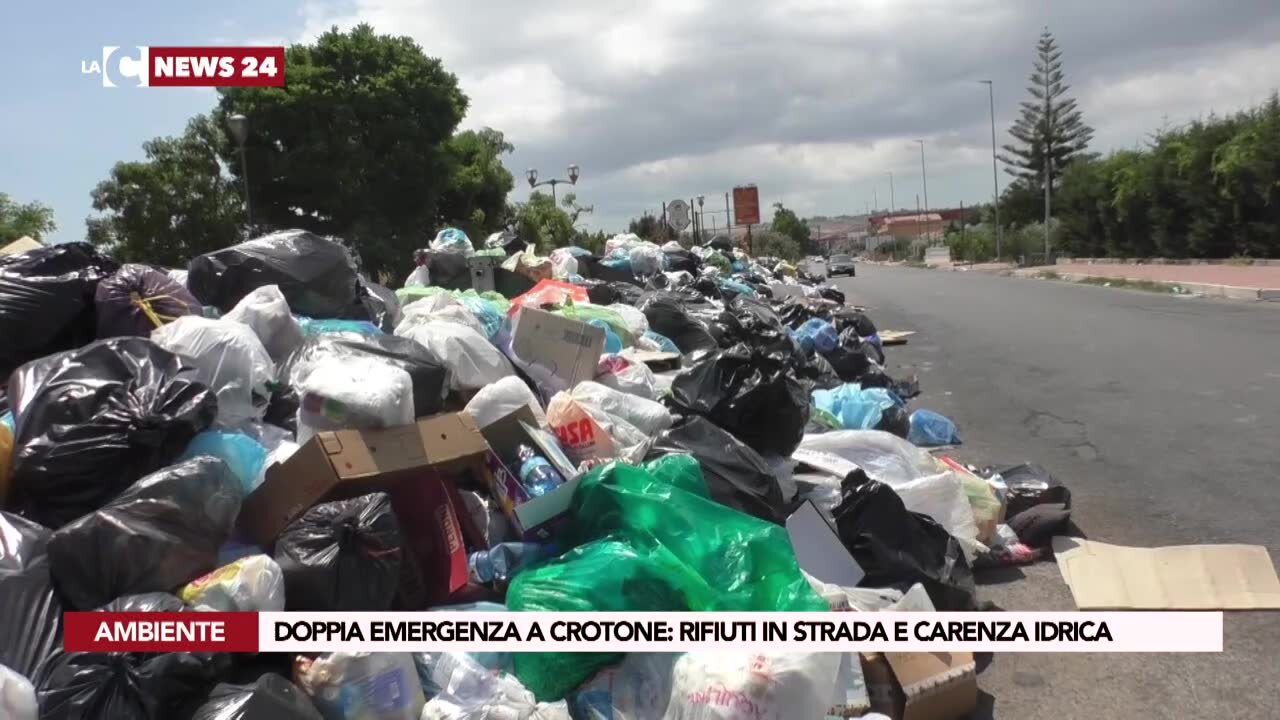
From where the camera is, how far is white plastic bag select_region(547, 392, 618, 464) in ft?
12.1

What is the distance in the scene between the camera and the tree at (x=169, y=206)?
15.4 meters

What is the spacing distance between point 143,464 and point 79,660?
80 cm

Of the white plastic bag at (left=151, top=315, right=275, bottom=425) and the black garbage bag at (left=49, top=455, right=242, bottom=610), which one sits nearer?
the black garbage bag at (left=49, top=455, right=242, bottom=610)

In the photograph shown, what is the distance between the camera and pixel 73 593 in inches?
95.6

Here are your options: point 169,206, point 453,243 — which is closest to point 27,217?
point 169,206

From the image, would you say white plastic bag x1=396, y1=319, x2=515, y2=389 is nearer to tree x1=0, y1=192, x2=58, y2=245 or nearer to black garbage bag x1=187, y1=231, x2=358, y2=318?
black garbage bag x1=187, y1=231, x2=358, y2=318

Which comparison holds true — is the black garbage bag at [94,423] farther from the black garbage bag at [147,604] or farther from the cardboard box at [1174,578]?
the cardboard box at [1174,578]

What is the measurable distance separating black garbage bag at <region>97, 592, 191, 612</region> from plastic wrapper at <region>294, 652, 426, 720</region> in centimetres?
34

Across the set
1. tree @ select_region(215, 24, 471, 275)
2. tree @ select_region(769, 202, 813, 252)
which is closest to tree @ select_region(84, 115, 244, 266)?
tree @ select_region(215, 24, 471, 275)

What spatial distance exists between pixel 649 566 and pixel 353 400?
1.14 m

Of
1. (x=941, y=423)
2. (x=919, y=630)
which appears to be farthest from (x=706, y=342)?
(x=919, y=630)

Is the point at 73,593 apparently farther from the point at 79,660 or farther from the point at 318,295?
the point at 318,295

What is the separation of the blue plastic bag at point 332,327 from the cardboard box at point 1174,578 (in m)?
3.12

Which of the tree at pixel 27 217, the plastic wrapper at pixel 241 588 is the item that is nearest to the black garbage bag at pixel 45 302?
the plastic wrapper at pixel 241 588
